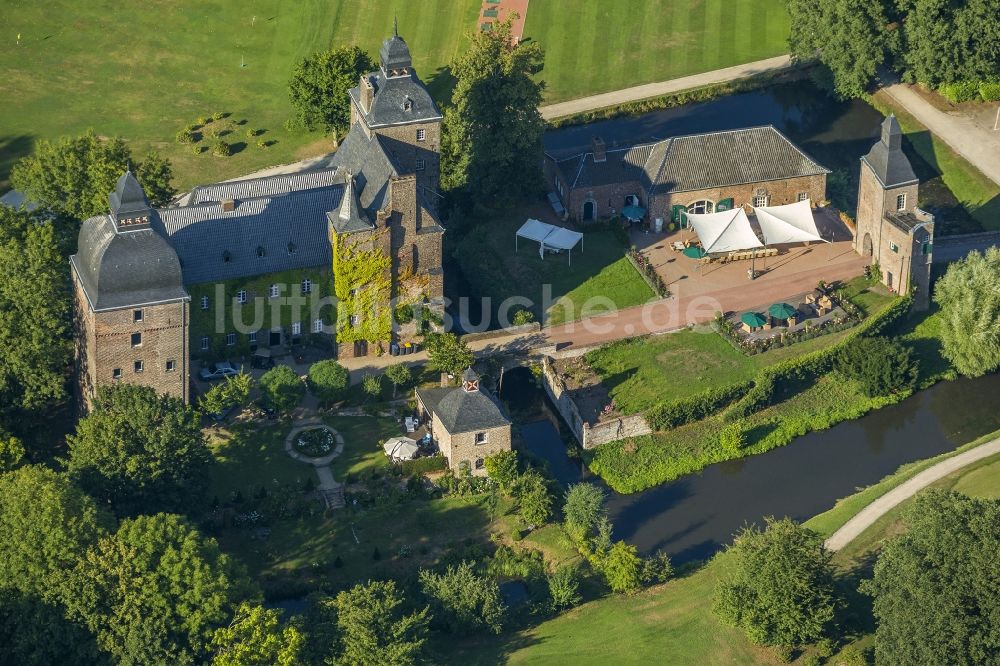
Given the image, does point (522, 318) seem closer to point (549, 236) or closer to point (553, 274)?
point (553, 274)

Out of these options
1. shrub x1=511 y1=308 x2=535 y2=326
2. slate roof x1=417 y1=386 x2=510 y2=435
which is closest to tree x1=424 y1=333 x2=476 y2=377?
slate roof x1=417 y1=386 x2=510 y2=435

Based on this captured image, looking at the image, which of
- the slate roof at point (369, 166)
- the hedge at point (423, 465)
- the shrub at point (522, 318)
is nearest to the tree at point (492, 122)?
the slate roof at point (369, 166)

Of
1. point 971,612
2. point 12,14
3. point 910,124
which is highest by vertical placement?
point 12,14

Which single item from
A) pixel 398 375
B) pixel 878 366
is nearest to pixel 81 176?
pixel 398 375

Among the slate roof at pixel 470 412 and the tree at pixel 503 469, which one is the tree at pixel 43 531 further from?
the tree at pixel 503 469

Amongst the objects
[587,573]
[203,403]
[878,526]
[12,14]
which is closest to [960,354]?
[878,526]

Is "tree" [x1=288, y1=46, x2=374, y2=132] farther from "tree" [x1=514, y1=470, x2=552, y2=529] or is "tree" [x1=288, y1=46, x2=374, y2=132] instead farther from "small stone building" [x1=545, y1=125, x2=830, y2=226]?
"tree" [x1=514, y1=470, x2=552, y2=529]

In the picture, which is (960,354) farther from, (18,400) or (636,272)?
(18,400)
